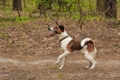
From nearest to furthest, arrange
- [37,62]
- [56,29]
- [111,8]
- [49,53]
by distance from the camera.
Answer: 1. [56,29]
2. [37,62]
3. [49,53]
4. [111,8]

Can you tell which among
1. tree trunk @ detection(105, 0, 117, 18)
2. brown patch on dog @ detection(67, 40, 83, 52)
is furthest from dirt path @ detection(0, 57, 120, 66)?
tree trunk @ detection(105, 0, 117, 18)

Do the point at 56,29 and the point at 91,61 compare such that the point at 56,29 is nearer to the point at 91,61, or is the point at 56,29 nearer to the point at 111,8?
the point at 91,61

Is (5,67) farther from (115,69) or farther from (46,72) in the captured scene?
(115,69)

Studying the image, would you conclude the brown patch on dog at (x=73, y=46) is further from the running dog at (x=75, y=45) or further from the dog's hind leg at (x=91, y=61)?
the dog's hind leg at (x=91, y=61)

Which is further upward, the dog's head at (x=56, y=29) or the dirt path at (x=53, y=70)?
the dog's head at (x=56, y=29)

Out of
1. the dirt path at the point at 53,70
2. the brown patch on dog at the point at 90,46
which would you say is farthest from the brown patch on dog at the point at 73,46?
the dirt path at the point at 53,70

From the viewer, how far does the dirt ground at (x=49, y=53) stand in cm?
1067

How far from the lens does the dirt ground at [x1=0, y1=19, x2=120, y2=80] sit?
10.7 meters

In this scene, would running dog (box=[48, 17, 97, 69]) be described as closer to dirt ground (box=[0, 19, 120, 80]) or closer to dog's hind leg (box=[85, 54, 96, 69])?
dog's hind leg (box=[85, 54, 96, 69])

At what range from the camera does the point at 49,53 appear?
14008mm

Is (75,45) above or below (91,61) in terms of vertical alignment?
above

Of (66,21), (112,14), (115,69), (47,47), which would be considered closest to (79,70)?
(115,69)

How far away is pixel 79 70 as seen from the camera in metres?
11.1

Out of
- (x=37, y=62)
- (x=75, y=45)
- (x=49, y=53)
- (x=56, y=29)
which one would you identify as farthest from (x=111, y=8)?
(x=56, y=29)
